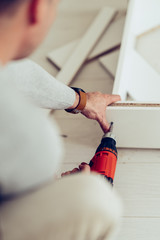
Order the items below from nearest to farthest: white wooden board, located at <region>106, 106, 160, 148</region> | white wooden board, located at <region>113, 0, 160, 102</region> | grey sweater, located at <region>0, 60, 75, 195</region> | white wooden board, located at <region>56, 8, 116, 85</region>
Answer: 1. grey sweater, located at <region>0, 60, 75, 195</region>
2. white wooden board, located at <region>106, 106, 160, 148</region>
3. white wooden board, located at <region>113, 0, 160, 102</region>
4. white wooden board, located at <region>56, 8, 116, 85</region>

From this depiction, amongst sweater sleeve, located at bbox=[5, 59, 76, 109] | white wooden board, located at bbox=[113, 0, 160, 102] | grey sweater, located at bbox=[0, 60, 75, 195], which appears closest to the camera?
grey sweater, located at bbox=[0, 60, 75, 195]

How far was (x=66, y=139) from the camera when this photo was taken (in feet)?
3.79

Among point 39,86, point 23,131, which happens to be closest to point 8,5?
point 23,131

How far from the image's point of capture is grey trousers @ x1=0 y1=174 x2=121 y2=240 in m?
0.38

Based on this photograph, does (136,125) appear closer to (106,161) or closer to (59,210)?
(106,161)

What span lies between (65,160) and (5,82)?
→ 28.3 inches

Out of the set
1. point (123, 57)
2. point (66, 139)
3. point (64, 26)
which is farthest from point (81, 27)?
point (66, 139)

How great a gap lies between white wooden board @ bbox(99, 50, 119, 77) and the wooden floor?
3 centimetres

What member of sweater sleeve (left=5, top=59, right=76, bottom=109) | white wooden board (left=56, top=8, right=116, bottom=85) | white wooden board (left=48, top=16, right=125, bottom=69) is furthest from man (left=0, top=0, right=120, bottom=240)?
white wooden board (left=48, top=16, right=125, bottom=69)

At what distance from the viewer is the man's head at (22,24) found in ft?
1.30

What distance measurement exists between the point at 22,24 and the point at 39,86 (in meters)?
0.45

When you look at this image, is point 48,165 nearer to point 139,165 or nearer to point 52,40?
point 139,165

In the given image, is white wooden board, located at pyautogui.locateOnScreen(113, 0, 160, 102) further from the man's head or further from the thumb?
the man's head

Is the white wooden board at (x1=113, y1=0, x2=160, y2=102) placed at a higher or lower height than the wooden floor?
higher
